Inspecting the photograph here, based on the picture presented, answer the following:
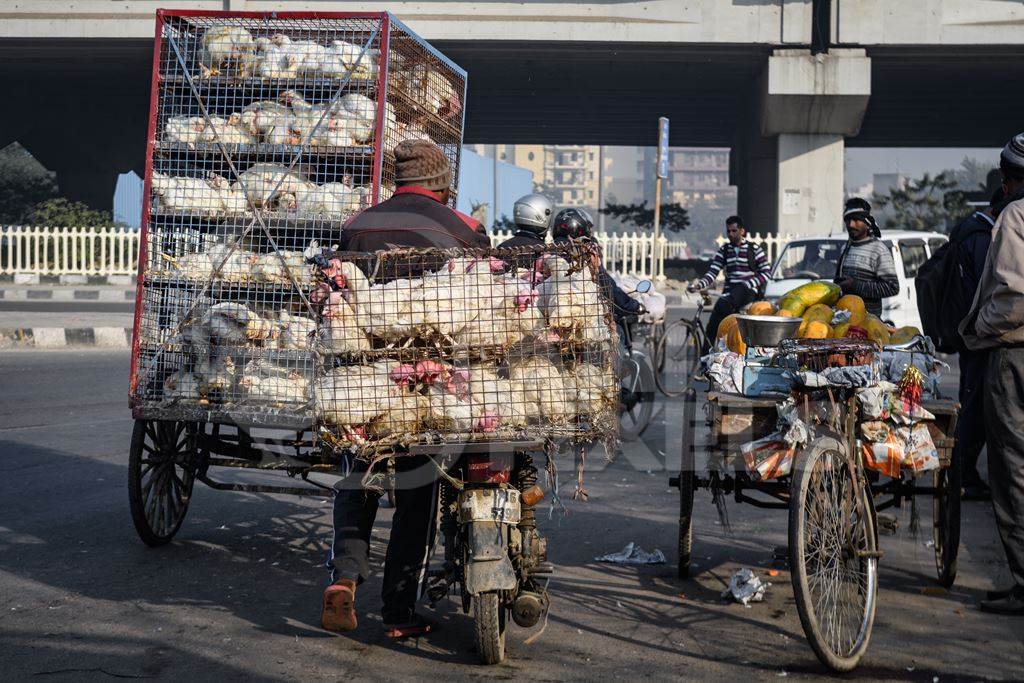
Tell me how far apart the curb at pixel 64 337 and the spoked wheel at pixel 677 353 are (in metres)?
8.70

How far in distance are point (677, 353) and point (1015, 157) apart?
8.32m

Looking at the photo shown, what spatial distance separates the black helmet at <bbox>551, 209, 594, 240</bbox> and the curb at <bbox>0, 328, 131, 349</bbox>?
10704mm

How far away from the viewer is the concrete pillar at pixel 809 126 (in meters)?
24.2

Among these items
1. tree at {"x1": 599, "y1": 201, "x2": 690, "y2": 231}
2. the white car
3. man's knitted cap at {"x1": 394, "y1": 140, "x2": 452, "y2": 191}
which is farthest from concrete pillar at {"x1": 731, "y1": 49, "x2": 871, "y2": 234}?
man's knitted cap at {"x1": 394, "y1": 140, "x2": 452, "y2": 191}

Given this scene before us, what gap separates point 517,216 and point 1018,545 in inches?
149

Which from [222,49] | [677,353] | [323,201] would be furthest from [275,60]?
[677,353]

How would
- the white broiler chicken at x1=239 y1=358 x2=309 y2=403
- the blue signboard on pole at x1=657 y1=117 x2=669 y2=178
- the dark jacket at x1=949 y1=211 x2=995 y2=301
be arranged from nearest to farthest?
1. the white broiler chicken at x1=239 y1=358 x2=309 y2=403
2. the dark jacket at x1=949 y1=211 x2=995 y2=301
3. the blue signboard on pole at x1=657 y1=117 x2=669 y2=178

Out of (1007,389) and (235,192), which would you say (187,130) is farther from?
(1007,389)

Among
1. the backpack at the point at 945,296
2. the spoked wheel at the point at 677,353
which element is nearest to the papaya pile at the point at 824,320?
the backpack at the point at 945,296

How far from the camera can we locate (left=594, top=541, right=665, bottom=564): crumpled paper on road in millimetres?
5699

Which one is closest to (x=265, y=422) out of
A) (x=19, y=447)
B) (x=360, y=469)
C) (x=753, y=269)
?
(x=360, y=469)

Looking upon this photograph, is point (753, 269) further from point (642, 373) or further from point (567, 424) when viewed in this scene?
point (567, 424)

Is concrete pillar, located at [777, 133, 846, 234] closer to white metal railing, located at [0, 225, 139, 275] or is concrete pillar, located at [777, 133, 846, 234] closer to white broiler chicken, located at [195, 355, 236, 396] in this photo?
white metal railing, located at [0, 225, 139, 275]

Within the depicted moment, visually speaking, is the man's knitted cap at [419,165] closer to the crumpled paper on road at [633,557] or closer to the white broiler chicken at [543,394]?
the white broiler chicken at [543,394]
